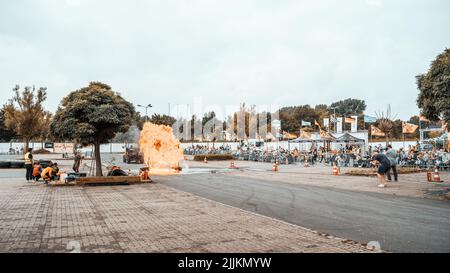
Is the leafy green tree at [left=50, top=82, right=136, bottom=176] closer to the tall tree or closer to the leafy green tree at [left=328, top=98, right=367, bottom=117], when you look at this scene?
the tall tree

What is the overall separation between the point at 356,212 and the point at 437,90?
18.8 ft

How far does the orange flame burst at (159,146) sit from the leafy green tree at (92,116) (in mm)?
3164

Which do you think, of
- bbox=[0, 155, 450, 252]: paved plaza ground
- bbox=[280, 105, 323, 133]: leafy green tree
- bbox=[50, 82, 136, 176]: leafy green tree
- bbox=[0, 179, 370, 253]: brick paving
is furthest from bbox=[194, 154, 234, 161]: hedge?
bbox=[280, 105, 323, 133]: leafy green tree

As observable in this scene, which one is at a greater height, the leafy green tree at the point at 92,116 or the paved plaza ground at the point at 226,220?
the leafy green tree at the point at 92,116

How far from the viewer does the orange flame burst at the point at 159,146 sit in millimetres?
21875

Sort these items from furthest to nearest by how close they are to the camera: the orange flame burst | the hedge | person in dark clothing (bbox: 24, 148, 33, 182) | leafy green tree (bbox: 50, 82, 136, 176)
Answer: the hedge, the orange flame burst, person in dark clothing (bbox: 24, 148, 33, 182), leafy green tree (bbox: 50, 82, 136, 176)

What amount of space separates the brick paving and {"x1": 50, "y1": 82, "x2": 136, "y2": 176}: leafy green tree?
5376mm

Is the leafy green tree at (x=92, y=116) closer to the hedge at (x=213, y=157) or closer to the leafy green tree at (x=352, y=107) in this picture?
the hedge at (x=213, y=157)

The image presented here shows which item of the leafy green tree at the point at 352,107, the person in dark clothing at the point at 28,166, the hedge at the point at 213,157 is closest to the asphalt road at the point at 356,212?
the person in dark clothing at the point at 28,166

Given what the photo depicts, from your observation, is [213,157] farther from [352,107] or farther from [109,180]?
[352,107]

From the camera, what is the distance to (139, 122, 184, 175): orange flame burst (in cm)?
2188

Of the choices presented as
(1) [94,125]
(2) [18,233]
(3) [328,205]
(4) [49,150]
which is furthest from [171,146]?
(4) [49,150]

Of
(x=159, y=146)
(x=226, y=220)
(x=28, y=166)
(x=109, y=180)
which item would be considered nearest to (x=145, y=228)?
(x=226, y=220)
